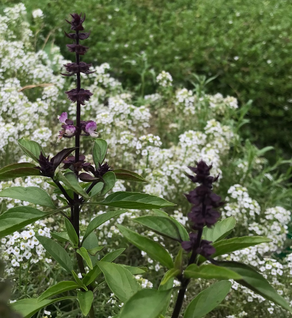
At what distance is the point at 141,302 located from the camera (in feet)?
2.90

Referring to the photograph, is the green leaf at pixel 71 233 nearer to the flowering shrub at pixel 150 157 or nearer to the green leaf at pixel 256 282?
the flowering shrub at pixel 150 157

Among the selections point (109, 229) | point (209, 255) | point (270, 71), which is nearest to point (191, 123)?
point (270, 71)

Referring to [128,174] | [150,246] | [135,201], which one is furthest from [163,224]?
[128,174]

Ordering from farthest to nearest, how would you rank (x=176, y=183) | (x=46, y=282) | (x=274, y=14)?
(x=274, y=14) < (x=176, y=183) < (x=46, y=282)

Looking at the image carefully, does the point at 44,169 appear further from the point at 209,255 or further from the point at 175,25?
the point at 175,25

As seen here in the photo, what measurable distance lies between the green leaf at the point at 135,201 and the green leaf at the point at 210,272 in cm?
24

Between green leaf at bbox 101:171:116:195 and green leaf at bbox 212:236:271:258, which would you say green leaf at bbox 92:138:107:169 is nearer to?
green leaf at bbox 101:171:116:195

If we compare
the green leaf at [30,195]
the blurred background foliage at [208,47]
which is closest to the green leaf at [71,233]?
the green leaf at [30,195]

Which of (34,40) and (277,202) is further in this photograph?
(34,40)

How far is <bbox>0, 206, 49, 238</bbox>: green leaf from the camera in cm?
108

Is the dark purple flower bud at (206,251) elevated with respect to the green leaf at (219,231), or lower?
elevated

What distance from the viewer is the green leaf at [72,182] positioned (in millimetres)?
1017

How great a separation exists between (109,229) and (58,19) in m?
3.20

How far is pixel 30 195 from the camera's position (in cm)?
120
